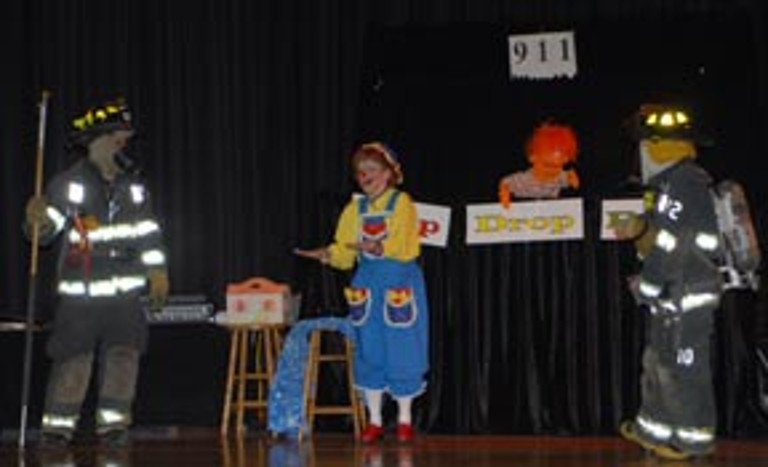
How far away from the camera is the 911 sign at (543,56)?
25.9 feet

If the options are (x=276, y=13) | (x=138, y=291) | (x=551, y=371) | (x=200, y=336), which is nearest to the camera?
(x=138, y=291)

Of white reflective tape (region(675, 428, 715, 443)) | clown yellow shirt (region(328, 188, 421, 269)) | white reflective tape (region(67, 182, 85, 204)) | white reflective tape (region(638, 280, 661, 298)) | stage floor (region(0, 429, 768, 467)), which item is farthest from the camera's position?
clown yellow shirt (region(328, 188, 421, 269))

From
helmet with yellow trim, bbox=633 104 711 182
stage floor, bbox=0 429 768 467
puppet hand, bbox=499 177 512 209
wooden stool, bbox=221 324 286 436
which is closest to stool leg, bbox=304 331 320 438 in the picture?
stage floor, bbox=0 429 768 467

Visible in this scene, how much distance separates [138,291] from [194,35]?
2569 millimetres

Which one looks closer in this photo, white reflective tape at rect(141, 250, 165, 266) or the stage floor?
the stage floor

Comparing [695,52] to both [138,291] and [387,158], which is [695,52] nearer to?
[387,158]

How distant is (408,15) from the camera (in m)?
8.68

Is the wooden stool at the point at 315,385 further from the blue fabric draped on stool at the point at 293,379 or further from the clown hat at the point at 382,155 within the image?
the clown hat at the point at 382,155

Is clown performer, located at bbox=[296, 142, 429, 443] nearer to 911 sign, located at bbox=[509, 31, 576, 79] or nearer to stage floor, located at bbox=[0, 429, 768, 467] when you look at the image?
stage floor, located at bbox=[0, 429, 768, 467]

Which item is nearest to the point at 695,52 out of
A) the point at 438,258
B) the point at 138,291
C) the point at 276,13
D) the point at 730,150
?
the point at 730,150

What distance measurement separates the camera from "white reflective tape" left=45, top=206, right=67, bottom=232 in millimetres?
6723

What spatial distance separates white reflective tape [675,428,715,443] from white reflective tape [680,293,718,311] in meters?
0.44

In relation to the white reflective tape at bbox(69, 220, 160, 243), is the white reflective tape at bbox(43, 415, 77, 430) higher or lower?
lower

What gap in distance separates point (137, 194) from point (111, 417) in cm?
100
